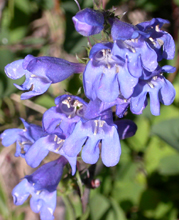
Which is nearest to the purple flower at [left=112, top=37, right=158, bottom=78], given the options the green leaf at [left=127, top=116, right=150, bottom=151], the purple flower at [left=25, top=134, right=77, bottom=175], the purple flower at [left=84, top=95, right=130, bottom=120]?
the purple flower at [left=84, top=95, right=130, bottom=120]

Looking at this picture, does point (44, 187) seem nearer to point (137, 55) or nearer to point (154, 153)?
point (137, 55)

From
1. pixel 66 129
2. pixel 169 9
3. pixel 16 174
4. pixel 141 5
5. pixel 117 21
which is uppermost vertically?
pixel 117 21

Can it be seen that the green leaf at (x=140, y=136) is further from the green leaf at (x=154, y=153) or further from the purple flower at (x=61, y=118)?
the purple flower at (x=61, y=118)

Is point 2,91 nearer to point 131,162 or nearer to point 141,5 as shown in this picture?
point 131,162

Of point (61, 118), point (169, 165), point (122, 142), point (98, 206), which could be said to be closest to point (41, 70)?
point (61, 118)

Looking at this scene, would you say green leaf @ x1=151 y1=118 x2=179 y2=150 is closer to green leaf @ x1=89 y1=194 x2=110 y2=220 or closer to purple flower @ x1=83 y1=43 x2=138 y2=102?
green leaf @ x1=89 y1=194 x2=110 y2=220

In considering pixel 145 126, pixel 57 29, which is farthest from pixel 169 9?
pixel 145 126

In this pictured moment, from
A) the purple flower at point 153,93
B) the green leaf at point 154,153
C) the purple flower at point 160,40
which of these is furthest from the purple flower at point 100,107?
the green leaf at point 154,153
